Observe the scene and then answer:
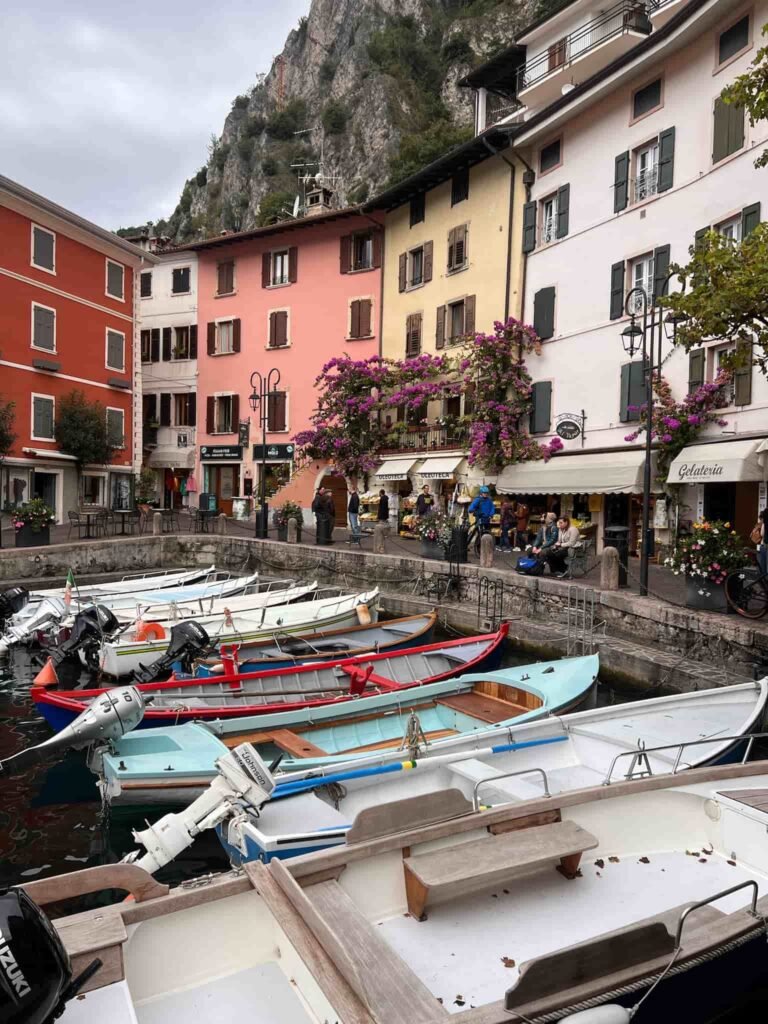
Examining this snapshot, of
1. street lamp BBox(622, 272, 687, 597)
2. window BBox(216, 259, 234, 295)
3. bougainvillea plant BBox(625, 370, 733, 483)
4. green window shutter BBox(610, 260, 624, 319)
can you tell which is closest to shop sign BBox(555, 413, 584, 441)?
street lamp BBox(622, 272, 687, 597)

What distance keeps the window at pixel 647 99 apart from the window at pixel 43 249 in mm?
20977

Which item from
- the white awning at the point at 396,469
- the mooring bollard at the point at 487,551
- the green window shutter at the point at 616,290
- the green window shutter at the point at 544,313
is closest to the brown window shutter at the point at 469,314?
the green window shutter at the point at 544,313

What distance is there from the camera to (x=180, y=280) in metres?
34.6

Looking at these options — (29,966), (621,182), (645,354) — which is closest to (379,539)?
(645,354)

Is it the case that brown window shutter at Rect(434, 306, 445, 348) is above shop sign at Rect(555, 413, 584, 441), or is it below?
above

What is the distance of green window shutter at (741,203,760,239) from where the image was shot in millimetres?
15367

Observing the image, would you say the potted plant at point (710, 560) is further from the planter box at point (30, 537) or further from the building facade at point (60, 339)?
the building facade at point (60, 339)

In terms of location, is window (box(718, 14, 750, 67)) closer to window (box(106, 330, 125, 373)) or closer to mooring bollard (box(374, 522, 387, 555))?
mooring bollard (box(374, 522, 387, 555))

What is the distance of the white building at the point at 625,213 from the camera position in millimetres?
15945

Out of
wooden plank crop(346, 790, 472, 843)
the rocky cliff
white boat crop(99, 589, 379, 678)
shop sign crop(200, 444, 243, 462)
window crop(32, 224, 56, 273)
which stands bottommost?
white boat crop(99, 589, 379, 678)

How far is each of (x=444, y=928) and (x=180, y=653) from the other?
7541 mm

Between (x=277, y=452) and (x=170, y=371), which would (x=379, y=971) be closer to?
(x=277, y=452)

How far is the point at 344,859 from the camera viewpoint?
343cm

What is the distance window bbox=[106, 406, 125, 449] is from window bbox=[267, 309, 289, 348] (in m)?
7.02
